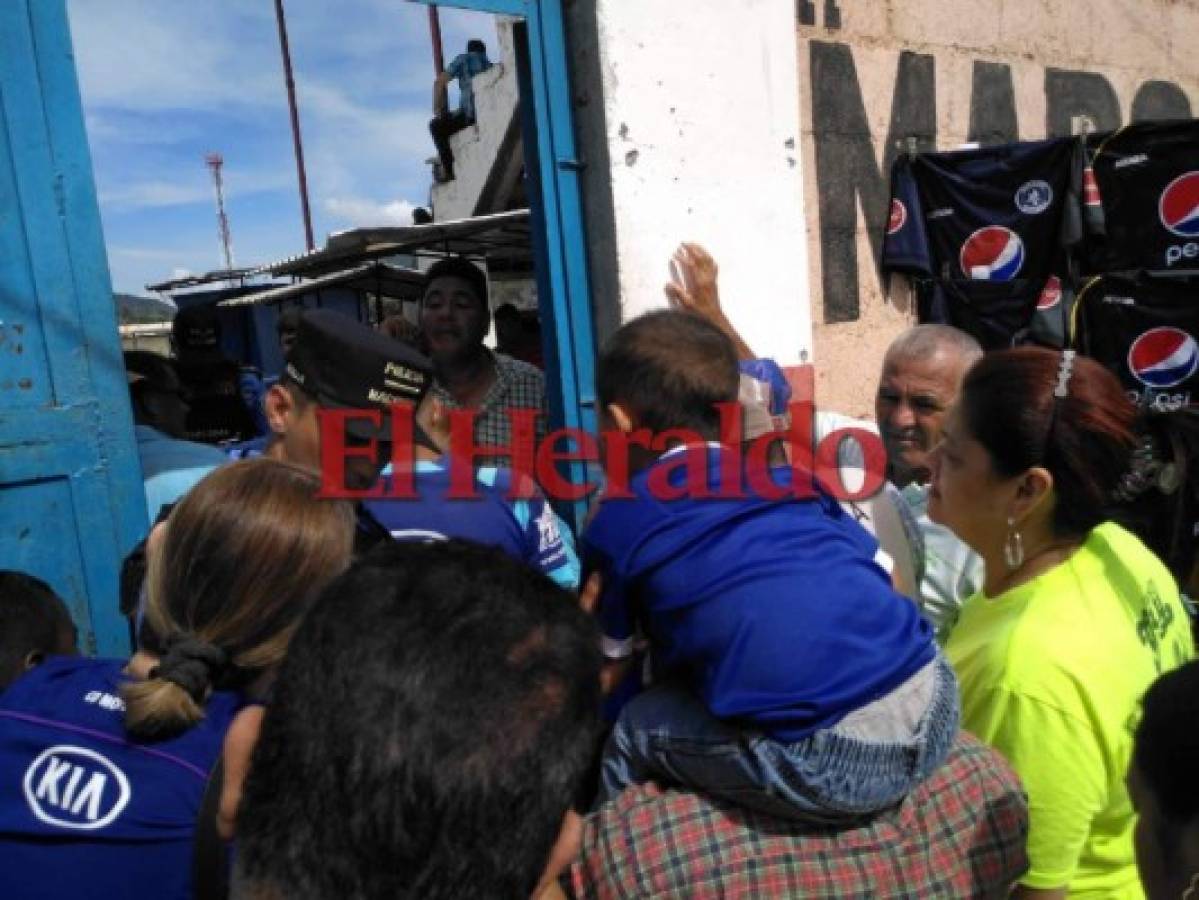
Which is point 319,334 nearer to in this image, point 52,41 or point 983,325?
point 52,41

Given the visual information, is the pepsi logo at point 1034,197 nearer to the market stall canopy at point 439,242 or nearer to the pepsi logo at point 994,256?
the pepsi logo at point 994,256

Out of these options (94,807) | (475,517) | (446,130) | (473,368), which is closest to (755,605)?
(475,517)

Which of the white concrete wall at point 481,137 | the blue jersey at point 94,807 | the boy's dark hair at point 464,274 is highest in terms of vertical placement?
the white concrete wall at point 481,137

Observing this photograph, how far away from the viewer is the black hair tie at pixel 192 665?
45.9 inches

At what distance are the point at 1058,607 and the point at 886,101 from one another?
288cm

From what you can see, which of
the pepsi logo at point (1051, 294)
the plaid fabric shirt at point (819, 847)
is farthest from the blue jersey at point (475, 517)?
the pepsi logo at point (1051, 294)

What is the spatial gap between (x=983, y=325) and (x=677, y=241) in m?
1.74

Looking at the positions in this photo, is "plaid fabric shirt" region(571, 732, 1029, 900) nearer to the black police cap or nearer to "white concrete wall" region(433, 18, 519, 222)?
the black police cap

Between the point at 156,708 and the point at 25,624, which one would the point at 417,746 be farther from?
the point at 25,624

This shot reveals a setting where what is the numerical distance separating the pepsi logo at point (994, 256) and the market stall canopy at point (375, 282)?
4860 millimetres

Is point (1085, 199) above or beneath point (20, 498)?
above

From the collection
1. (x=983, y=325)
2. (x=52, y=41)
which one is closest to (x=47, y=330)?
(x=52, y=41)

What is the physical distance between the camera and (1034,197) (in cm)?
391

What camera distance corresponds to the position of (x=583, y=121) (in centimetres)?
300
